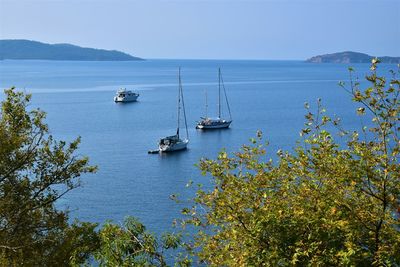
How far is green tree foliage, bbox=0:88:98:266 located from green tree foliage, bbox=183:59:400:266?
5.93m

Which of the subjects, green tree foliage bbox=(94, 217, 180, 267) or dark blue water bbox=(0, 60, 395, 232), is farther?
dark blue water bbox=(0, 60, 395, 232)

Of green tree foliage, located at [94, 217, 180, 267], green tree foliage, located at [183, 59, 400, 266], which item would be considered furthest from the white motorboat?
green tree foliage, located at [183, 59, 400, 266]

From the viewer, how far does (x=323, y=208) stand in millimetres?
9969

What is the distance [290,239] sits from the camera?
9727 millimetres

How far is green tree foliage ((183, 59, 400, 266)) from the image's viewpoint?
9320 millimetres

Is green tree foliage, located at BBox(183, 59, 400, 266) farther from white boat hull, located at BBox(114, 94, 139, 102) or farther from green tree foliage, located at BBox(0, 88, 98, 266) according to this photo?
white boat hull, located at BBox(114, 94, 139, 102)

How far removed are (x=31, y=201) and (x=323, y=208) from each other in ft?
30.7

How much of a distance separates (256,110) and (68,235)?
106578mm

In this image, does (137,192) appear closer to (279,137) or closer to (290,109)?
(279,137)

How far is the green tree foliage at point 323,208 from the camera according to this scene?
9.32 m

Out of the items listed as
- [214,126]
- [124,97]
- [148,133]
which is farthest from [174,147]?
[124,97]

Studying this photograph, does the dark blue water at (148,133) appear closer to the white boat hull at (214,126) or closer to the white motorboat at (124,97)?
the white boat hull at (214,126)

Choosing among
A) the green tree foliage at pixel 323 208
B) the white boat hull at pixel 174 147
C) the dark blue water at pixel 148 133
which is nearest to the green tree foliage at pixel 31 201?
the green tree foliage at pixel 323 208

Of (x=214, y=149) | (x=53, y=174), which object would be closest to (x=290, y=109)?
(x=214, y=149)
